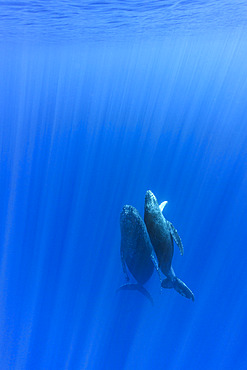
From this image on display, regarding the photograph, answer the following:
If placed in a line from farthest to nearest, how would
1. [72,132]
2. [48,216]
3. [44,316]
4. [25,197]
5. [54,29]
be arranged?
[72,132], [54,29], [25,197], [48,216], [44,316]

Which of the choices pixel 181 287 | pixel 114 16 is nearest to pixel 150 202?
pixel 181 287

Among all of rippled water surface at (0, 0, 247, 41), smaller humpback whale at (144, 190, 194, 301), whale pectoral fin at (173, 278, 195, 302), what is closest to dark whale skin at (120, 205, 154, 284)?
smaller humpback whale at (144, 190, 194, 301)

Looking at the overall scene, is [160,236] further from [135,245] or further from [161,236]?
[135,245]

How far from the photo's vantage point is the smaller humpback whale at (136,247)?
5352 millimetres

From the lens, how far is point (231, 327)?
757cm

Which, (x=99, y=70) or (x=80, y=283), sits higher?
→ (x=99, y=70)

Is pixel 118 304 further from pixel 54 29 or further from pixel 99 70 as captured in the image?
pixel 99 70

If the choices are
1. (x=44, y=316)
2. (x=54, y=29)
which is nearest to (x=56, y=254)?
(x=44, y=316)

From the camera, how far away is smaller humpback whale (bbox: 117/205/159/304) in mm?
5352

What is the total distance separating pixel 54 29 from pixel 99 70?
75.3 feet

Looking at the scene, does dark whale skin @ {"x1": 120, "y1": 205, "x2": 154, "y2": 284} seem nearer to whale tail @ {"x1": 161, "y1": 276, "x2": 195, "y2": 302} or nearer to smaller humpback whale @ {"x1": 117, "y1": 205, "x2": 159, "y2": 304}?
smaller humpback whale @ {"x1": 117, "y1": 205, "x2": 159, "y2": 304}

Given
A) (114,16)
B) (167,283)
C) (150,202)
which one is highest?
(114,16)

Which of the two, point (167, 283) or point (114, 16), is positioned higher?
point (114, 16)

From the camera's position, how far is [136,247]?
5355mm
